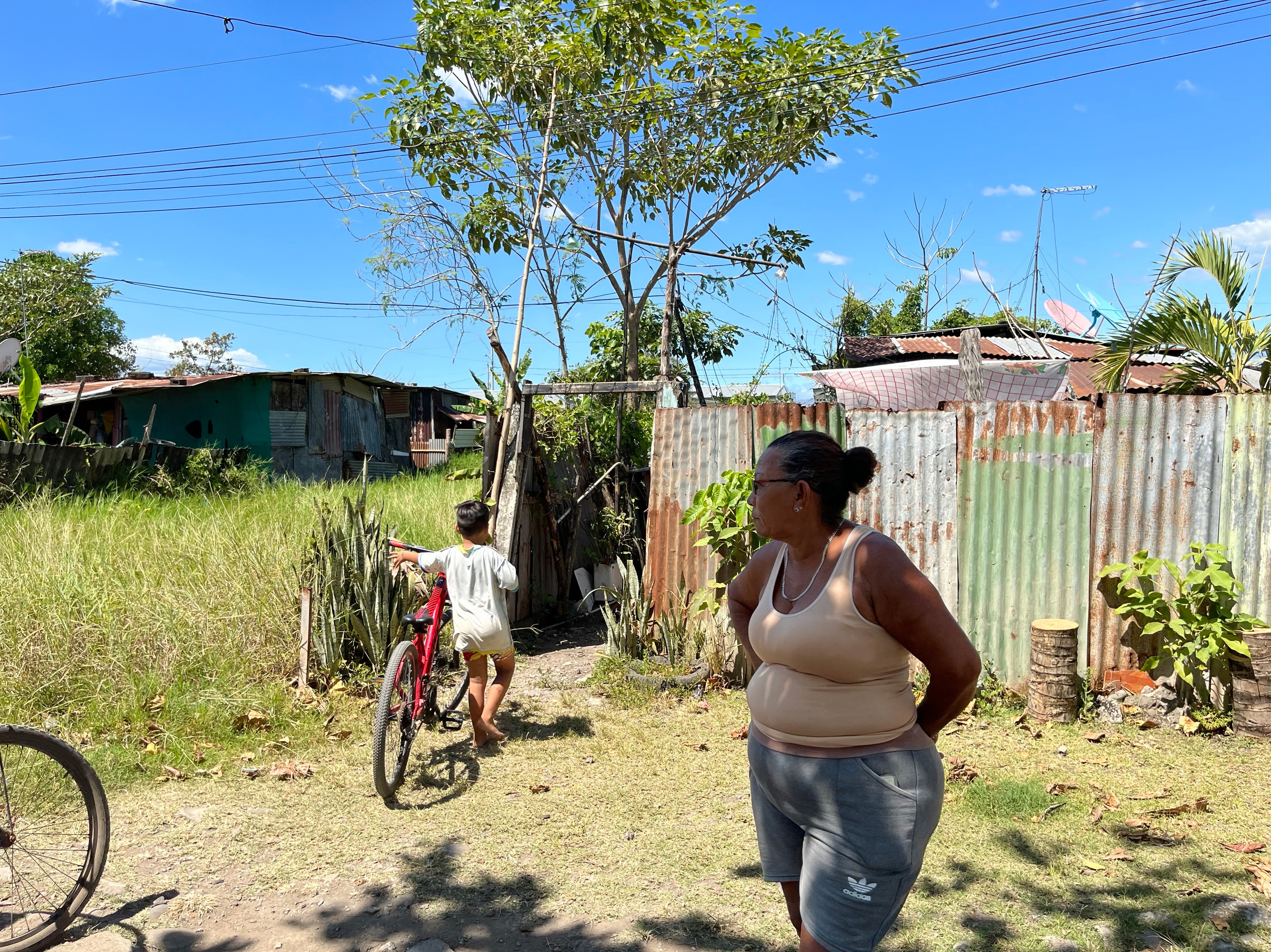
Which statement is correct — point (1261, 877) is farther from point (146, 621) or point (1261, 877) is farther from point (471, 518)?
point (146, 621)

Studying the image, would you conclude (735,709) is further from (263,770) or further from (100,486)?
(100,486)

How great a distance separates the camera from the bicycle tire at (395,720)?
447 centimetres

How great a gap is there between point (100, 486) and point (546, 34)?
9.17 m

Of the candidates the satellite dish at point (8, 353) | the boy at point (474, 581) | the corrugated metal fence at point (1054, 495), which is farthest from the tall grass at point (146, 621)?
the satellite dish at point (8, 353)

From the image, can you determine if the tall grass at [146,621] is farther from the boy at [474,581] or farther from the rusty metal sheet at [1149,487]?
the rusty metal sheet at [1149,487]

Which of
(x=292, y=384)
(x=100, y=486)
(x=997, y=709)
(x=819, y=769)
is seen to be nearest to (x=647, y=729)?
(x=997, y=709)

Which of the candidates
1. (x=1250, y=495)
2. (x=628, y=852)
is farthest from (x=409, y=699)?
(x=1250, y=495)


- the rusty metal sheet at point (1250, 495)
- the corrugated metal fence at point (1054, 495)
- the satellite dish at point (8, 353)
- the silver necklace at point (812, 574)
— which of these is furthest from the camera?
the satellite dish at point (8, 353)

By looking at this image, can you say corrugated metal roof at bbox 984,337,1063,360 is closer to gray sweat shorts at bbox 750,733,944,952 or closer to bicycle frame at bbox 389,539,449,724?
bicycle frame at bbox 389,539,449,724

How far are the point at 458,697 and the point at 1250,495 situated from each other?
4889mm

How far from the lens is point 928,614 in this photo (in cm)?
201

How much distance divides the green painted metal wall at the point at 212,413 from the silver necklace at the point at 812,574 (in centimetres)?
1997

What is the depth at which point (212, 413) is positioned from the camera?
2070 centimetres

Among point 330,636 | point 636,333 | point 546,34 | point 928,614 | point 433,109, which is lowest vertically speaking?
point 330,636
